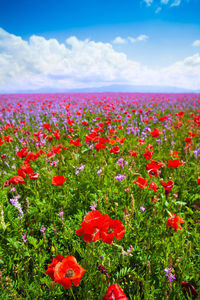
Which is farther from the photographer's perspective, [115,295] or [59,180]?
[59,180]

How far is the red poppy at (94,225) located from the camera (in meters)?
0.91

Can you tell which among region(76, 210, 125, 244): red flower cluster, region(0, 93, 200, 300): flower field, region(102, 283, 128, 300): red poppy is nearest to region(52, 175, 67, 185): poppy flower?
region(0, 93, 200, 300): flower field

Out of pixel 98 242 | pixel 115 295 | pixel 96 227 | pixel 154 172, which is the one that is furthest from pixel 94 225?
pixel 154 172

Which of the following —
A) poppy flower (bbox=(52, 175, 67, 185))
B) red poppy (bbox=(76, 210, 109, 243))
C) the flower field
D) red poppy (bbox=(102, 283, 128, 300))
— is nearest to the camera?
red poppy (bbox=(102, 283, 128, 300))

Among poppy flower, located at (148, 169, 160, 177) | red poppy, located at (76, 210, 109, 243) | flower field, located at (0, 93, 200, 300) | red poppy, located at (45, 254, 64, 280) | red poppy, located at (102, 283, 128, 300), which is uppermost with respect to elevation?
red poppy, located at (76, 210, 109, 243)

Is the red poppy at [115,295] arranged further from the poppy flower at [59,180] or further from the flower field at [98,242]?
the poppy flower at [59,180]

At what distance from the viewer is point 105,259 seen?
4.71 feet

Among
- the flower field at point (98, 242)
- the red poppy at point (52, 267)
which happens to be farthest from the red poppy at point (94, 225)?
the red poppy at point (52, 267)

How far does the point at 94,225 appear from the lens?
93 cm

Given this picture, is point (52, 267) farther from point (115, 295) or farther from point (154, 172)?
point (154, 172)

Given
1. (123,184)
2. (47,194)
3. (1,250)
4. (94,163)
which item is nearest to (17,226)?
(1,250)

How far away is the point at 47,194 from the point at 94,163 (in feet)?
3.66

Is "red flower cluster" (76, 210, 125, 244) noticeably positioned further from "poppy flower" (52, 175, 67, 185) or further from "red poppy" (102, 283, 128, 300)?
"poppy flower" (52, 175, 67, 185)

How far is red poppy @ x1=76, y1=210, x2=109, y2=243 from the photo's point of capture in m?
0.91
